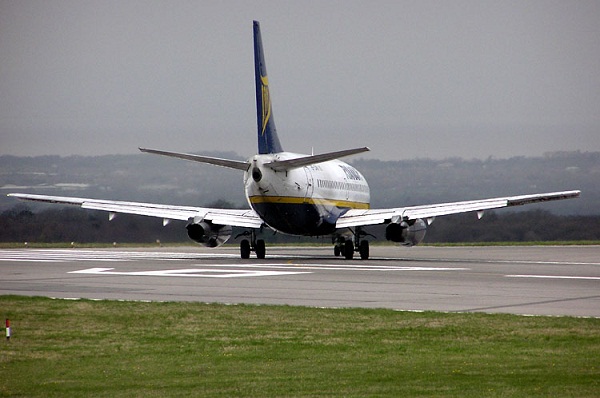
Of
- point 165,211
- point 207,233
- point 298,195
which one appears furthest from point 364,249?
point 165,211

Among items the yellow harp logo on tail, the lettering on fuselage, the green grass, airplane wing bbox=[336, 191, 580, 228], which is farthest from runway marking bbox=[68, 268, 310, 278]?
the lettering on fuselage

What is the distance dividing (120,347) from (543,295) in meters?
13.0

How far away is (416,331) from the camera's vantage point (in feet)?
61.6

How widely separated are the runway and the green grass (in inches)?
114

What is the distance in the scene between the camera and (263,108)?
47.2 m

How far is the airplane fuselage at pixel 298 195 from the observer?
150ft

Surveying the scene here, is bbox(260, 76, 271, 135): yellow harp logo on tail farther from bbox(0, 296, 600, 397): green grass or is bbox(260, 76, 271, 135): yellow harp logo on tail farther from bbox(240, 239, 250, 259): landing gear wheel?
bbox(0, 296, 600, 397): green grass

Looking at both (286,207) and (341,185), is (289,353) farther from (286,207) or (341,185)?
(341,185)

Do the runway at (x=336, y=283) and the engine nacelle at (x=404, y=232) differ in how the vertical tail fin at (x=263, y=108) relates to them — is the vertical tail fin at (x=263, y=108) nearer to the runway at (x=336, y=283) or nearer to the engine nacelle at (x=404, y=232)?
the runway at (x=336, y=283)

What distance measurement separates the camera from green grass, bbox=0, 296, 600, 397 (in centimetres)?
1333

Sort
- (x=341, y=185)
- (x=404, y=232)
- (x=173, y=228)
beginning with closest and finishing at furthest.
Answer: (x=404, y=232) < (x=341, y=185) < (x=173, y=228)

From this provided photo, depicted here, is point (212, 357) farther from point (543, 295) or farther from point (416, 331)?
point (543, 295)

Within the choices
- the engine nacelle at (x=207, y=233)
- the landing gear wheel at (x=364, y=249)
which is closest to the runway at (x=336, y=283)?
the engine nacelle at (x=207, y=233)

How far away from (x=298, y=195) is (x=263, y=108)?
4.30 m
